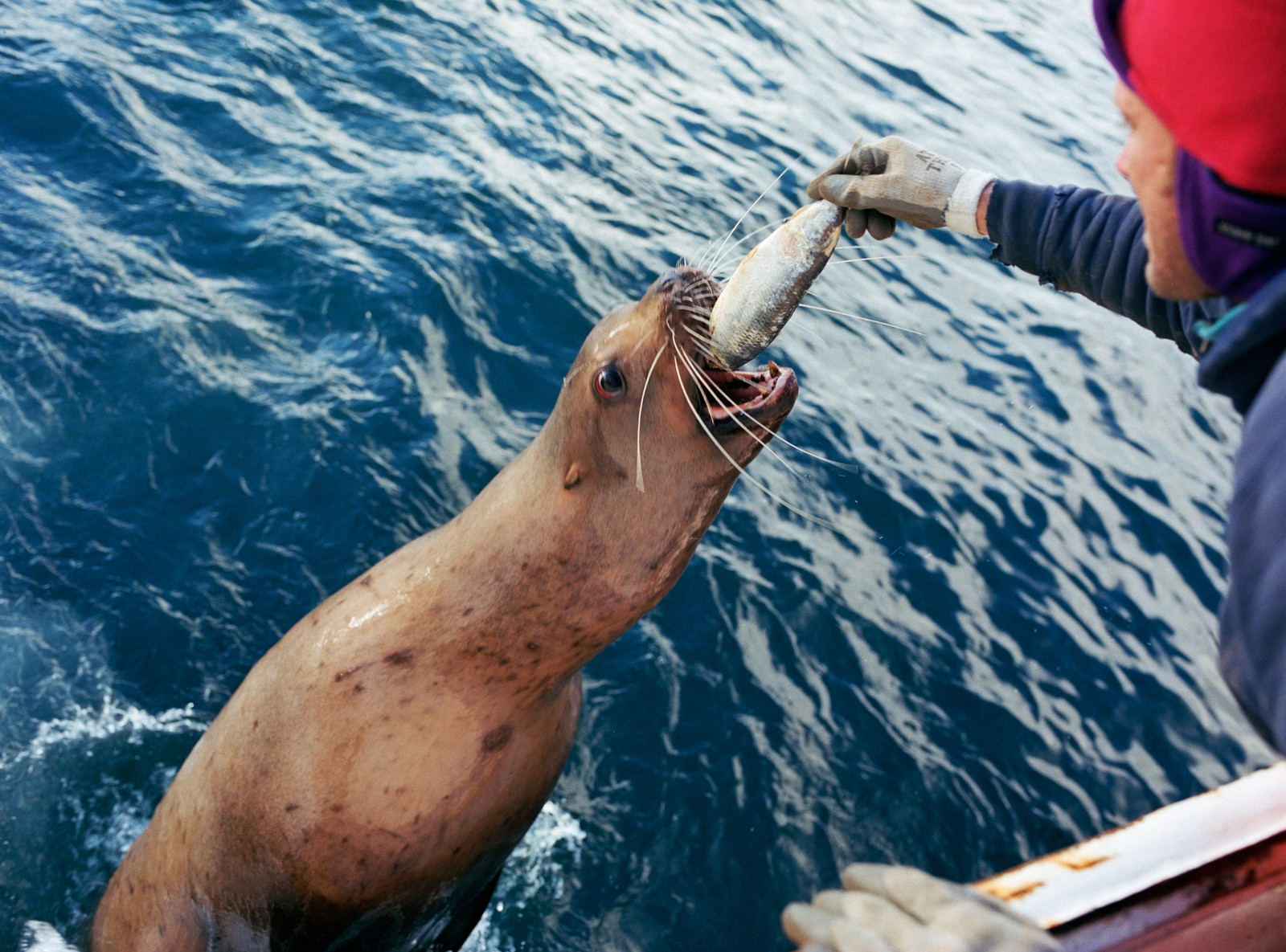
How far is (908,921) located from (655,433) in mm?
1722

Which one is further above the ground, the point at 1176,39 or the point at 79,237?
the point at 1176,39

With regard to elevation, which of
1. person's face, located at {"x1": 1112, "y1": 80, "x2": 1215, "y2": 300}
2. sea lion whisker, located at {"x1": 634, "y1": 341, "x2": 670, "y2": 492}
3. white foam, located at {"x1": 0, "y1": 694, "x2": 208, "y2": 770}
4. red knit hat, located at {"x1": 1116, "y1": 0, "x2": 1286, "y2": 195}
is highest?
red knit hat, located at {"x1": 1116, "y1": 0, "x2": 1286, "y2": 195}

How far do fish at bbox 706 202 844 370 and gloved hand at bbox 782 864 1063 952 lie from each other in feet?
4.99

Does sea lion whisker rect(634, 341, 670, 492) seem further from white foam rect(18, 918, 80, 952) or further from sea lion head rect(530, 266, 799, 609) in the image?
white foam rect(18, 918, 80, 952)

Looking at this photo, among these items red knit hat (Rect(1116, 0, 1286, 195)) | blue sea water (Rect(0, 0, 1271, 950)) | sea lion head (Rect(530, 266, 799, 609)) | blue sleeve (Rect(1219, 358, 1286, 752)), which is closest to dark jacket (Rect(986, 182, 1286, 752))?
blue sleeve (Rect(1219, 358, 1286, 752))

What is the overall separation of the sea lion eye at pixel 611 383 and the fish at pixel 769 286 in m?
0.29

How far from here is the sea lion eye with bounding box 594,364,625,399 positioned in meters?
3.26

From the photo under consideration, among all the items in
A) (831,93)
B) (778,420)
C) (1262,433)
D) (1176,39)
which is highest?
(1176,39)

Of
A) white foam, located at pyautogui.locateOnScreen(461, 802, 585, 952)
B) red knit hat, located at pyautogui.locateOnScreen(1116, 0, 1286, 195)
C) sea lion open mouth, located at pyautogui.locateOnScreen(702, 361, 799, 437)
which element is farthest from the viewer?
white foam, located at pyautogui.locateOnScreen(461, 802, 585, 952)

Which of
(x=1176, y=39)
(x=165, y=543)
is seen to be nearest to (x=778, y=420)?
(x=1176, y=39)

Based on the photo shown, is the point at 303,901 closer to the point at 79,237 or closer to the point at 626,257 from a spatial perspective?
the point at 79,237

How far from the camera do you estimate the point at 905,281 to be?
958 centimetres

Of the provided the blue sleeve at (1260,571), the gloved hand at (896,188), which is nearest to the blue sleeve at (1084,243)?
the gloved hand at (896,188)

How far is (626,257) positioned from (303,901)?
584 centimetres
